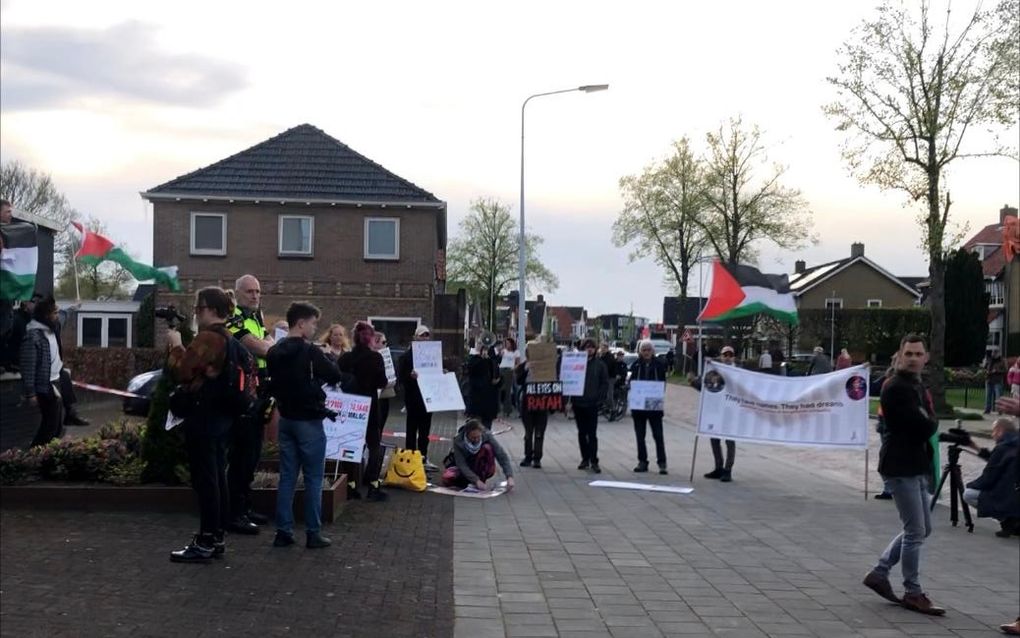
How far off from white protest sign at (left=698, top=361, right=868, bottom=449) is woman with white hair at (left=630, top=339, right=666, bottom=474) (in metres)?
0.80

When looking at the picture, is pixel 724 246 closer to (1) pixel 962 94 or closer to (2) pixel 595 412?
(1) pixel 962 94

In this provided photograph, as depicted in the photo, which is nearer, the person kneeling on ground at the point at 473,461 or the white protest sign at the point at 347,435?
the white protest sign at the point at 347,435

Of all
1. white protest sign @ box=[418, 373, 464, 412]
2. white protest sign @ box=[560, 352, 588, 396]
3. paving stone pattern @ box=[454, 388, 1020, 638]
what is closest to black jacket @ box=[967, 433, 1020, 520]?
paving stone pattern @ box=[454, 388, 1020, 638]

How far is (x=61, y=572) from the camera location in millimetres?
6938

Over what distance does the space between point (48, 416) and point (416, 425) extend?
4048 mm

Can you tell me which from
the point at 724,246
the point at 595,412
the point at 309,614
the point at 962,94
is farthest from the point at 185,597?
the point at 724,246

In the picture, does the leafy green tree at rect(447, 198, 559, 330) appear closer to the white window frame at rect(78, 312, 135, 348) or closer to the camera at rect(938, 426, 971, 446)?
the white window frame at rect(78, 312, 135, 348)

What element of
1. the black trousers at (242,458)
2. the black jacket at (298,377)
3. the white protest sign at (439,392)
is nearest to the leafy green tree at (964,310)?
the white protest sign at (439,392)

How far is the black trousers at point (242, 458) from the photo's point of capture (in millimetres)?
8188

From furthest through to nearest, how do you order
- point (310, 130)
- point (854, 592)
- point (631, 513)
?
point (310, 130) < point (631, 513) < point (854, 592)

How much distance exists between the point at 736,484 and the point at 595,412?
208 centimetres

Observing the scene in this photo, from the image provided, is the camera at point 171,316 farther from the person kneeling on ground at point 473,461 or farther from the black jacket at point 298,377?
the person kneeling on ground at point 473,461

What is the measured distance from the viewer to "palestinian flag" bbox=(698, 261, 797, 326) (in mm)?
15953

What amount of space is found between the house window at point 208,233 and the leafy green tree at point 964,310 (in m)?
32.7
